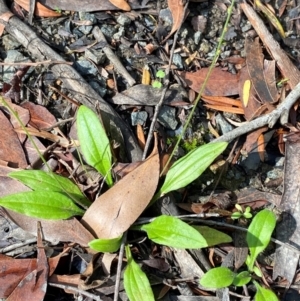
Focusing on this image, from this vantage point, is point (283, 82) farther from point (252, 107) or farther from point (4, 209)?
point (4, 209)

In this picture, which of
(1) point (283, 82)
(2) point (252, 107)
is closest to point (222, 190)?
(2) point (252, 107)

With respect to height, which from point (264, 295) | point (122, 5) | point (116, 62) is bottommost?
point (264, 295)

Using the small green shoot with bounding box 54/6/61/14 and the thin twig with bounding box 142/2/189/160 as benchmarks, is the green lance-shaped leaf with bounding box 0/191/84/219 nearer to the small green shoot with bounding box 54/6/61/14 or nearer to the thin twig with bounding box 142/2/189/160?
the thin twig with bounding box 142/2/189/160

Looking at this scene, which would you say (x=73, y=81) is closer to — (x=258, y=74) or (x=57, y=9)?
(x=57, y=9)

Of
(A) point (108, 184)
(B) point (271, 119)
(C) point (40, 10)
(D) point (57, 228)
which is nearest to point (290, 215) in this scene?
(B) point (271, 119)

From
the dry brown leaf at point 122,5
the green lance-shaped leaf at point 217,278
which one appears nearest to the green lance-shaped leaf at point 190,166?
the green lance-shaped leaf at point 217,278

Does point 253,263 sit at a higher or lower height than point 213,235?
lower
